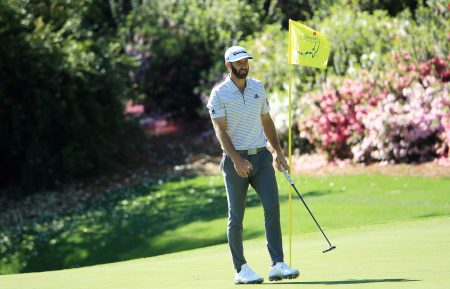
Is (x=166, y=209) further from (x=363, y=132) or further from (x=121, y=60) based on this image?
(x=121, y=60)

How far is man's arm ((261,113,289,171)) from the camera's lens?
8.32 meters

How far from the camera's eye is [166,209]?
1973 centimetres

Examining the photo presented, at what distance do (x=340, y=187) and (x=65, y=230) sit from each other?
5.05 meters

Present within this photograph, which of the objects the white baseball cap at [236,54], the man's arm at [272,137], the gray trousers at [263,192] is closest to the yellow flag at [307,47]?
the man's arm at [272,137]

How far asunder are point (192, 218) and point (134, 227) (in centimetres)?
104

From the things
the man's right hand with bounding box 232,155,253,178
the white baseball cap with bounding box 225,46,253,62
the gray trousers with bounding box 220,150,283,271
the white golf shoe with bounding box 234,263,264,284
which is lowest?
the white golf shoe with bounding box 234,263,264,284

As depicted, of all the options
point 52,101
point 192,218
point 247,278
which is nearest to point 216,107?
point 247,278

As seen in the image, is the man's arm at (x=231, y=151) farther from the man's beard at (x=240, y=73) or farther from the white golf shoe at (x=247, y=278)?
the white golf shoe at (x=247, y=278)

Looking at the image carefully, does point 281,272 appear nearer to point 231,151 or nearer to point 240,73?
point 231,151

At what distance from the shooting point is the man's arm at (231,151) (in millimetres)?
7914

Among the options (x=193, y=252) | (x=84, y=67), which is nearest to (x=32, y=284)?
(x=193, y=252)

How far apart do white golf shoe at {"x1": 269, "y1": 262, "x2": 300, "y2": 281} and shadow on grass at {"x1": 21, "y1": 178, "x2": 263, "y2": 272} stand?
7.60 metres

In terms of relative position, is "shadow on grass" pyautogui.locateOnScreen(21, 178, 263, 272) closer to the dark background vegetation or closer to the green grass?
the green grass

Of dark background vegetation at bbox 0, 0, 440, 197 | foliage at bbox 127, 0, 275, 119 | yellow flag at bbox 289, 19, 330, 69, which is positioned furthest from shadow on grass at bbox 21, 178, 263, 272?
yellow flag at bbox 289, 19, 330, 69
